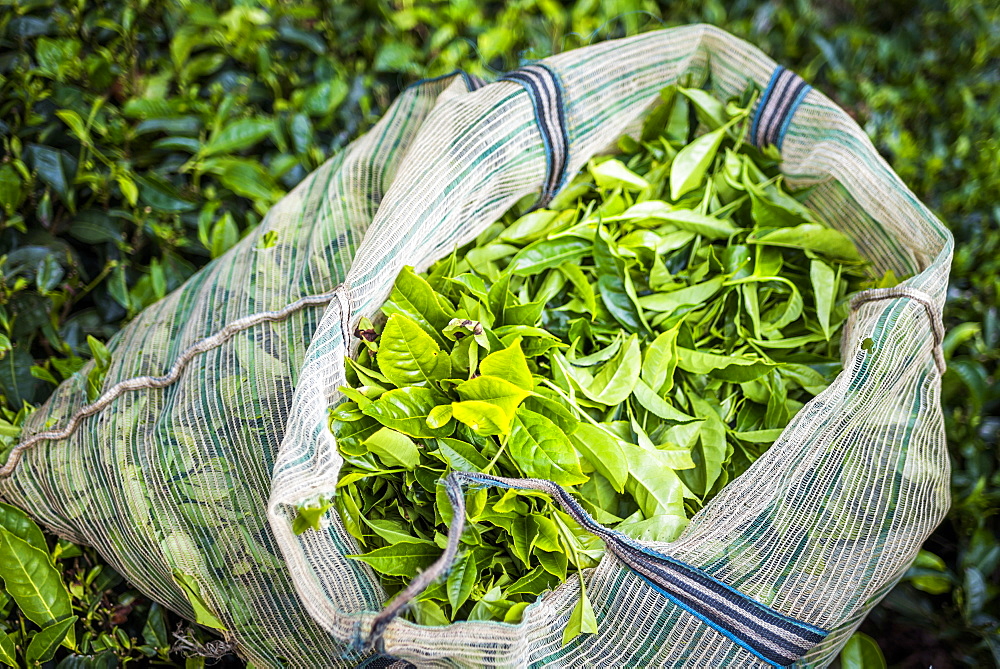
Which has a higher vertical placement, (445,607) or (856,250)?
(856,250)

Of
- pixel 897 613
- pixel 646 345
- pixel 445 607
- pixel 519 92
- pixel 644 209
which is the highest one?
pixel 519 92

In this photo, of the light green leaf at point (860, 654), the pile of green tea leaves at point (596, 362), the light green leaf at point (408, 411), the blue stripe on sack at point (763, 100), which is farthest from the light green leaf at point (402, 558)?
the blue stripe on sack at point (763, 100)

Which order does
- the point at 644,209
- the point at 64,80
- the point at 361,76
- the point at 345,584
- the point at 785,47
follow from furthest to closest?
the point at 785,47, the point at 361,76, the point at 64,80, the point at 644,209, the point at 345,584

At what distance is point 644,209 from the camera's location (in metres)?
0.87

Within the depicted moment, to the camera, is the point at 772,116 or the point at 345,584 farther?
the point at 772,116

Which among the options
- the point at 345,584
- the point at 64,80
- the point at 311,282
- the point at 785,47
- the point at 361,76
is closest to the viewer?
the point at 345,584

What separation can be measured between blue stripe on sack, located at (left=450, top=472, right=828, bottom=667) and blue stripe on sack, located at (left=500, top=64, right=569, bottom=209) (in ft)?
1.48

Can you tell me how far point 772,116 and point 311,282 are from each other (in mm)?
662

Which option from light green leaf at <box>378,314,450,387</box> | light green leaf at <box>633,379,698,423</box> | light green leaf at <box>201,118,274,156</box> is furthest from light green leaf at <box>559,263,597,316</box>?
light green leaf at <box>201,118,274,156</box>

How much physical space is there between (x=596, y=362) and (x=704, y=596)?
0.89ft

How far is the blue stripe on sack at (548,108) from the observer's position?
2.77 ft

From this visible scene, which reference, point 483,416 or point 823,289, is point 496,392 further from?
point 823,289

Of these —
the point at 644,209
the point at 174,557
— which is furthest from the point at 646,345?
the point at 174,557

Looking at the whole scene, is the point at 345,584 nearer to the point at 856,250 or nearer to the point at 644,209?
the point at 644,209
